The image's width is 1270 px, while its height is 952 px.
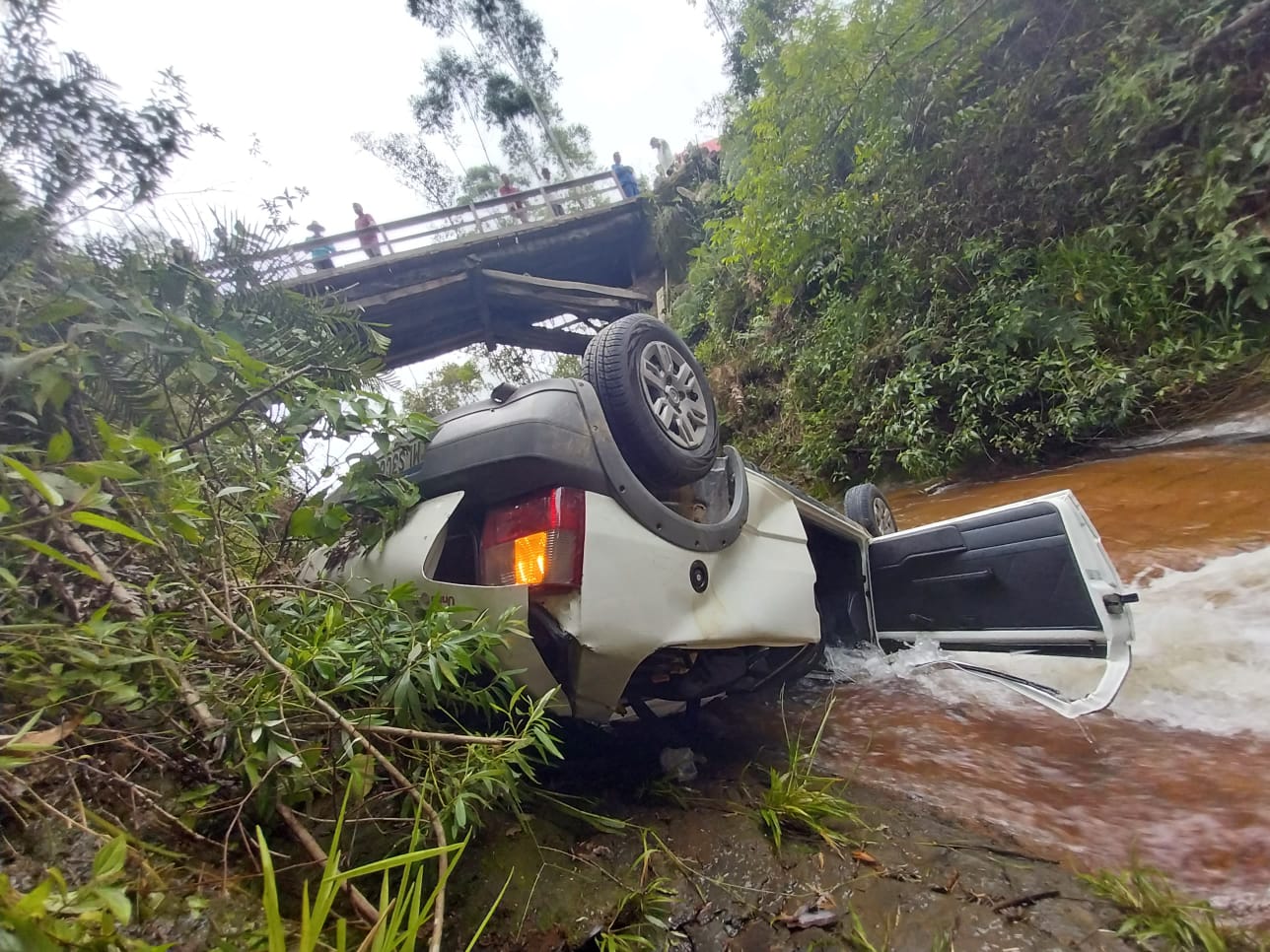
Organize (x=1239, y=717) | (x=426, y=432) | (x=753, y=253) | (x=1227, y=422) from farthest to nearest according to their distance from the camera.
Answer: (x=753, y=253)
(x=1227, y=422)
(x=1239, y=717)
(x=426, y=432)

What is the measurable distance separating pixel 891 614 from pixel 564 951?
189 cm

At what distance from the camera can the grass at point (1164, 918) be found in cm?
105

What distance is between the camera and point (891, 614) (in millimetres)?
2621

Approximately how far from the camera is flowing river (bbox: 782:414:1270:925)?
4.69 ft

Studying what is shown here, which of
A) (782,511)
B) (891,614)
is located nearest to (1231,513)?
(891,614)

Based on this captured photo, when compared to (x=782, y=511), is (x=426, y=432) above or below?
above

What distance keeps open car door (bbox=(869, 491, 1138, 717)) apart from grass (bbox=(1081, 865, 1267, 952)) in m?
0.56

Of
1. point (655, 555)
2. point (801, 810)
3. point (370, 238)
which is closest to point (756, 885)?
point (801, 810)

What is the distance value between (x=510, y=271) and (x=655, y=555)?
493 inches

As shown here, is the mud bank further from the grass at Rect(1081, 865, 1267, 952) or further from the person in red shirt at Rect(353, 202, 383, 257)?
the person in red shirt at Rect(353, 202, 383, 257)

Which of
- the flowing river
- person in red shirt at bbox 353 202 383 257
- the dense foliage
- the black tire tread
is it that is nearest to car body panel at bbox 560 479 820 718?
the flowing river

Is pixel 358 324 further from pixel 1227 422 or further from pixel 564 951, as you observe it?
pixel 1227 422

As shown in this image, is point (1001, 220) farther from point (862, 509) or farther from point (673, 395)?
point (673, 395)

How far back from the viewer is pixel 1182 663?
222 centimetres
